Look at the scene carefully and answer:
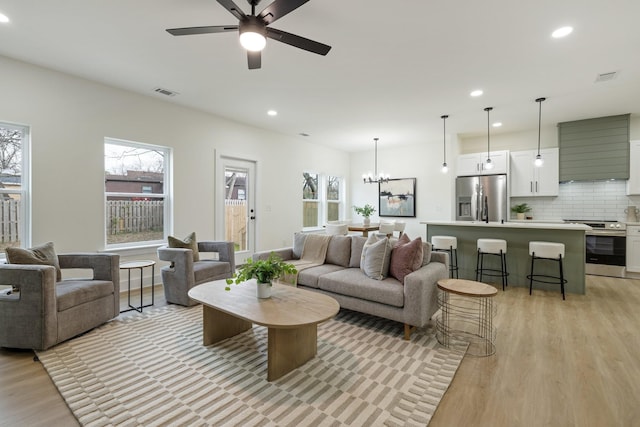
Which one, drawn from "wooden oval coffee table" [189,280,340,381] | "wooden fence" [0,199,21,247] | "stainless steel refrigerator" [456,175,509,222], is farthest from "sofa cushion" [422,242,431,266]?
"wooden fence" [0,199,21,247]

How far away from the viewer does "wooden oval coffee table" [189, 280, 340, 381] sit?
6.67ft

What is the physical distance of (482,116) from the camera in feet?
17.3

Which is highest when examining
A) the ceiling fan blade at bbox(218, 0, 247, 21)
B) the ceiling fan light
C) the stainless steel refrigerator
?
Answer: the ceiling fan blade at bbox(218, 0, 247, 21)

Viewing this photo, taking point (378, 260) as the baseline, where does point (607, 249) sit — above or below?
below

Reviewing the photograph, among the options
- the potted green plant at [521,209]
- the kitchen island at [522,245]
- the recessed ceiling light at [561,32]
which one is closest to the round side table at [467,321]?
the kitchen island at [522,245]

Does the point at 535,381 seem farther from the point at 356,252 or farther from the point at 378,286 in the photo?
the point at 356,252

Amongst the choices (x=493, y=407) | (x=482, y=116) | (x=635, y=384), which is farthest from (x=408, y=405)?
(x=482, y=116)

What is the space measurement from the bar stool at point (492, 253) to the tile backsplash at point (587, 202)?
7.87 ft

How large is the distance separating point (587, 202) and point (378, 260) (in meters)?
5.30

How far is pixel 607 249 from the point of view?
199 inches

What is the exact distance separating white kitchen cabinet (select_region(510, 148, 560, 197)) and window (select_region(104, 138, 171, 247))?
6.65 metres

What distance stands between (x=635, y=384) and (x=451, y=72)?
3.29 meters

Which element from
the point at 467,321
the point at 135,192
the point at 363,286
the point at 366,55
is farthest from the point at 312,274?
the point at 135,192

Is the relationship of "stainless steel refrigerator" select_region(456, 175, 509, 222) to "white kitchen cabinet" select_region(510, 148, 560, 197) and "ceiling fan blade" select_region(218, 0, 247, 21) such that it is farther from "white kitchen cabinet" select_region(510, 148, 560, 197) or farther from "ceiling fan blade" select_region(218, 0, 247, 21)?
"ceiling fan blade" select_region(218, 0, 247, 21)
